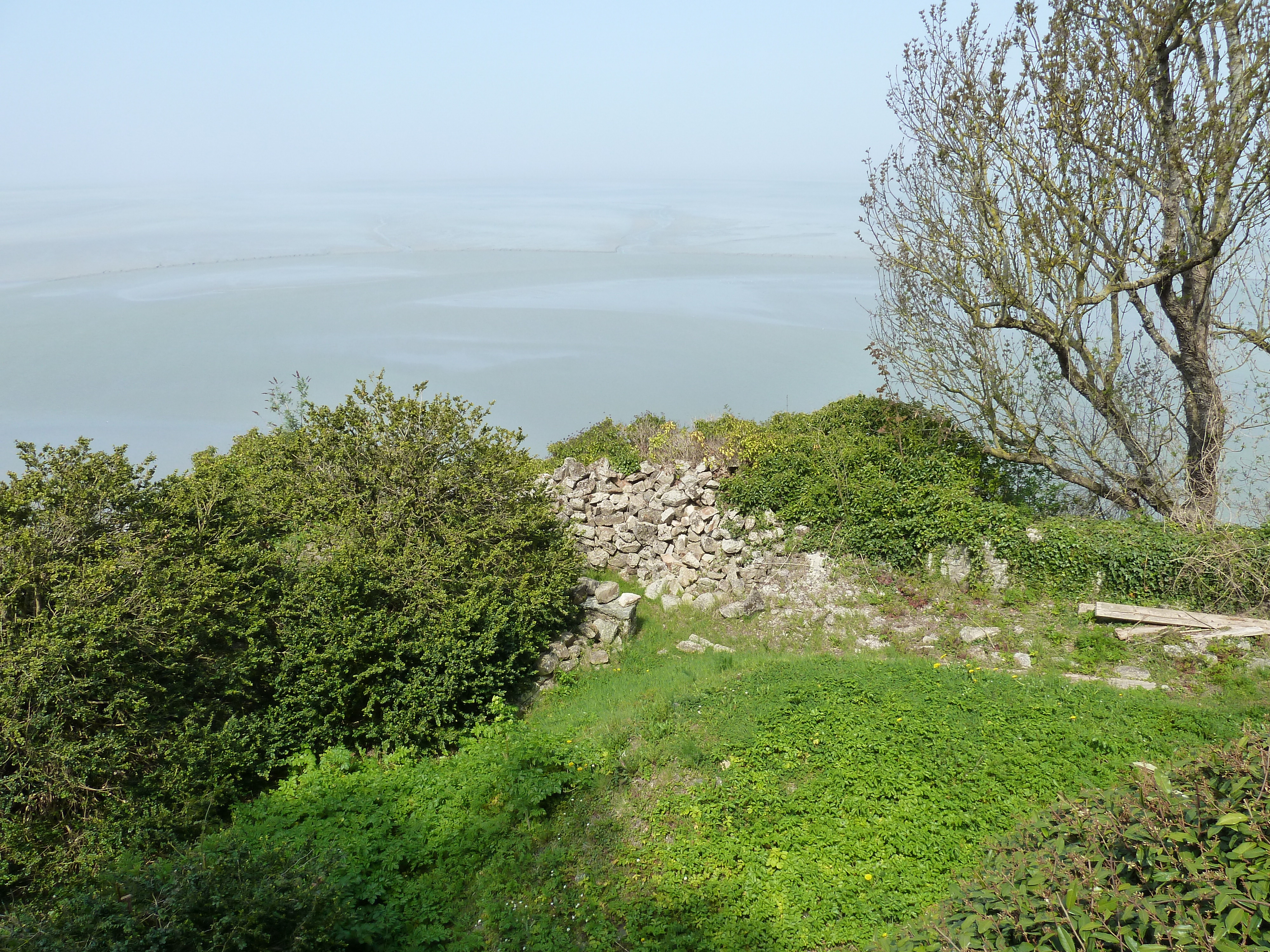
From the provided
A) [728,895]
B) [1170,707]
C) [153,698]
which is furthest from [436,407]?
[1170,707]

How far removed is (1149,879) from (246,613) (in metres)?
8.64

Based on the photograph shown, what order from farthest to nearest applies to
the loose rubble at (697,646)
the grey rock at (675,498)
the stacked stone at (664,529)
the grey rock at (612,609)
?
the grey rock at (675,498) → the stacked stone at (664,529) → the grey rock at (612,609) → the loose rubble at (697,646)

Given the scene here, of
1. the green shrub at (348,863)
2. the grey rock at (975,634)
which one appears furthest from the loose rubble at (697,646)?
Result: the grey rock at (975,634)

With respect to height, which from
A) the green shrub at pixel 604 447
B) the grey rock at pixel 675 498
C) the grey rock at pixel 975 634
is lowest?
the grey rock at pixel 975 634

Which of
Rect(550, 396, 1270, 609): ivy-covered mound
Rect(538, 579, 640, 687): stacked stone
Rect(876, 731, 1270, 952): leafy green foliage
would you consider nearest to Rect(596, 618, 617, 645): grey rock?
Rect(538, 579, 640, 687): stacked stone

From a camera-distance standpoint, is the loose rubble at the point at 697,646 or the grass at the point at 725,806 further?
the loose rubble at the point at 697,646

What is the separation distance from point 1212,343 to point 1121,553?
412 cm

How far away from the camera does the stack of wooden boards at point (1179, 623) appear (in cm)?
987

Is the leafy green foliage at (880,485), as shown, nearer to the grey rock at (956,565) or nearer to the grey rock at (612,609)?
the grey rock at (956,565)

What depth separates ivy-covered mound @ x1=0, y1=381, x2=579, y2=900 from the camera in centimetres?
702

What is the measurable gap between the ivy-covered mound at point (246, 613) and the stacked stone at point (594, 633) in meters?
0.33

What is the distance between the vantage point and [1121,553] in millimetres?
11188

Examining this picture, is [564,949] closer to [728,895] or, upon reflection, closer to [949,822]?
[728,895]

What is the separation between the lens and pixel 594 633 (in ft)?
36.8
